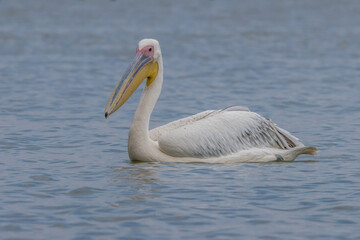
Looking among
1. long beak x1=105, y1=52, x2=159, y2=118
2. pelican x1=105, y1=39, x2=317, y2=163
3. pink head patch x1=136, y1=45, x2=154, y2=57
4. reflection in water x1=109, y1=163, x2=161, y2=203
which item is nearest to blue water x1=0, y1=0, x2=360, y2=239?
reflection in water x1=109, y1=163, x2=161, y2=203

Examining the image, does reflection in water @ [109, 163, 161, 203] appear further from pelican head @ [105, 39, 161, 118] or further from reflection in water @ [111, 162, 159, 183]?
pelican head @ [105, 39, 161, 118]

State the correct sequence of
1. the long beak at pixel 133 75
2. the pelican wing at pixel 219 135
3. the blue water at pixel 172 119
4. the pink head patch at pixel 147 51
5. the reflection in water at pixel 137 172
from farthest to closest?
1. the pink head patch at pixel 147 51
2. the long beak at pixel 133 75
3. the pelican wing at pixel 219 135
4. the reflection in water at pixel 137 172
5. the blue water at pixel 172 119

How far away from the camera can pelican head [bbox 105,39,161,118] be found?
6898mm

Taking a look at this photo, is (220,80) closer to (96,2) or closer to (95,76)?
(95,76)

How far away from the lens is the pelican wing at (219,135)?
664 centimetres

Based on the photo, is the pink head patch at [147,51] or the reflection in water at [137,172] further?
the pink head patch at [147,51]

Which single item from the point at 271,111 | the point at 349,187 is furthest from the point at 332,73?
the point at 349,187

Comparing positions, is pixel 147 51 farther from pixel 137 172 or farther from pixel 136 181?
pixel 136 181

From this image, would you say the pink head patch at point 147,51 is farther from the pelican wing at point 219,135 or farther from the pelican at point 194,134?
the pelican wing at point 219,135

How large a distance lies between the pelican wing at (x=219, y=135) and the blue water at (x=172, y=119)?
0.16 metres

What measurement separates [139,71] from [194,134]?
78 cm

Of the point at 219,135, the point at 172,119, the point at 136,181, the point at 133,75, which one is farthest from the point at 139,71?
the point at 172,119

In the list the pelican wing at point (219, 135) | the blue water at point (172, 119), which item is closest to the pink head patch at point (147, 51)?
the pelican wing at point (219, 135)

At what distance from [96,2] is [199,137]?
75.7 feet
